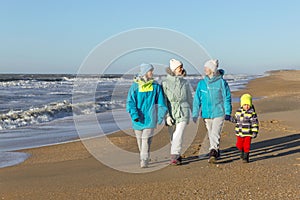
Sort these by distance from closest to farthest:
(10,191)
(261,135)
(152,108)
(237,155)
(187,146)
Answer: (10,191) < (152,108) < (237,155) < (187,146) < (261,135)

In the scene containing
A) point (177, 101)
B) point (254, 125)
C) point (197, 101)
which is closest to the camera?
point (177, 101)

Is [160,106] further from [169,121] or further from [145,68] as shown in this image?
[145,68]

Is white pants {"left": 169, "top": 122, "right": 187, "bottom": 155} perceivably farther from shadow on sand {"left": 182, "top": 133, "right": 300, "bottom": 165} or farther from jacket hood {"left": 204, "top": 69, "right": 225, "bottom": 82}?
jacket hood {"left": 204, "top": 69, "right": 225, "bottom": 82}

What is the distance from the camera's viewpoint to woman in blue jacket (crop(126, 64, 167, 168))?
22.8ft

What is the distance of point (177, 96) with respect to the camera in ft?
23.5

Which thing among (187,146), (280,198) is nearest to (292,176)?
(280,198)

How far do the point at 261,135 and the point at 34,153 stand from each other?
5.35m

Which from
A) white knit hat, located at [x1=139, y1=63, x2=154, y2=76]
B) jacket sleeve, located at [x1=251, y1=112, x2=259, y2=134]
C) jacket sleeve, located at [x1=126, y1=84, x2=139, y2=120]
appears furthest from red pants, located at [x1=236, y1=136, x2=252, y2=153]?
white knit hat, located at [x1=139, y1=63, x2=154, y2=76]

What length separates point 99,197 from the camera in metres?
5.35

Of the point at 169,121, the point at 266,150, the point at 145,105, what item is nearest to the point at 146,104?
the point at 145,105

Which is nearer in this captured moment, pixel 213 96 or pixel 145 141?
pixel 145 141

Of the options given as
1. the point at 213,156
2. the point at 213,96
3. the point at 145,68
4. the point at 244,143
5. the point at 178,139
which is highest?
the point at 145,68

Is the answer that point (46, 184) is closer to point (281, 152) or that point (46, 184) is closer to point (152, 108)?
point (152, 108)

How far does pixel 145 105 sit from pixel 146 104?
0.02 m
